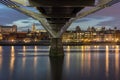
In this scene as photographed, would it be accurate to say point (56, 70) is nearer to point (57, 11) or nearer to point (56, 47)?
point (57, 11)

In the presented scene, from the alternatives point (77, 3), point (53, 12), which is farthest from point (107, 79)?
point (53, 12)

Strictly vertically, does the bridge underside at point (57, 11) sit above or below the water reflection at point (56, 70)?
above

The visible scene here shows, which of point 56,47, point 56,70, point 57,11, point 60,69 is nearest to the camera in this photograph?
point 56,70

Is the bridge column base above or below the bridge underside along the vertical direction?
below

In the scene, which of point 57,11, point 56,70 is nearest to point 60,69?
point 56,70

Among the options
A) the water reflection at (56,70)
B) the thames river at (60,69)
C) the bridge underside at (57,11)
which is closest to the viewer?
the water reflection at (56,70)

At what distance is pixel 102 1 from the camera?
53.5 m

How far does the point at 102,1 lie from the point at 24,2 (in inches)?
436

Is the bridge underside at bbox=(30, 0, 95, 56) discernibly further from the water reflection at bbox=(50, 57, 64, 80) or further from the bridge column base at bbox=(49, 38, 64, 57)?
the water reflection at bbox=(50, 57, 64, 80)

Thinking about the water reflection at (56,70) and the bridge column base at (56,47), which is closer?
the water reflection at (56,70)

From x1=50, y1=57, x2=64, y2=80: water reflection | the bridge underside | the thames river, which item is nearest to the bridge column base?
the bridge underside

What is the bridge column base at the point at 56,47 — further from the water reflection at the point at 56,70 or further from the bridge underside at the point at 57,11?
the water reflection at the point at 56,70

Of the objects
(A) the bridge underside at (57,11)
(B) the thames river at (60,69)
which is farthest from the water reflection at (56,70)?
(A) the bridge underside at (57,11)

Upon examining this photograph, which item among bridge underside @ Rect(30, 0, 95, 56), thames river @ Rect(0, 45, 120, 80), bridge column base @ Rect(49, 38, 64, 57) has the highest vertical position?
bridge underside @ Rect(30, 0, 95, 56)
